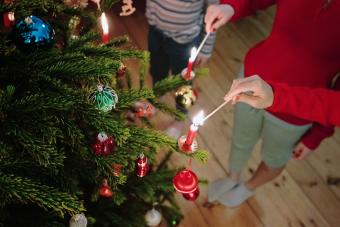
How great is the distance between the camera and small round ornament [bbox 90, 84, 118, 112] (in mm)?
702

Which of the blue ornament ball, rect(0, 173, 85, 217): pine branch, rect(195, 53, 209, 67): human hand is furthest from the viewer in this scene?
rect(195, 53, 209, 67): human hand

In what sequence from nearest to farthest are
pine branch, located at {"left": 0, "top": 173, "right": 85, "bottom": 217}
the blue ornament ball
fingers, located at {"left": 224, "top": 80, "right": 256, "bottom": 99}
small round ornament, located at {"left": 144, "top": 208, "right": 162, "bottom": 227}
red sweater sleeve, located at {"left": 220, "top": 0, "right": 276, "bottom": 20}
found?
1. pine branch, located at {"left": 0, "top": 173, "right": 85, "bottom": 217}
2. the blue ornament ball
3. fingers, located at {"left": 224, "top": 80, "right": 256, "bottom": 99}
4. red sweater sleeve, located at {"left": 220, "top": 0, "right": 276, "bottom": 20}
5. small round ornament, located at {"left": 144, "top": 208, "right": 162, "bottom": 227}

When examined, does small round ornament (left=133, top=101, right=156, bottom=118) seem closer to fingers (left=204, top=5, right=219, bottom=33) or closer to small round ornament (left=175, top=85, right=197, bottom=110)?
small round ornament (left=175, top=85, right=197, bottom=110)

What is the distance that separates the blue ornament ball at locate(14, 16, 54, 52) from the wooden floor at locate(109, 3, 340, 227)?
1333mm

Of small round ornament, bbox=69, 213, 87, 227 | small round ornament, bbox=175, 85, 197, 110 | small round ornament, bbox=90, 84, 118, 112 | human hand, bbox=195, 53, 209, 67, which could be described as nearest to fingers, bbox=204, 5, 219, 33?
small round ornament, bbox=175, 85, 197, 110

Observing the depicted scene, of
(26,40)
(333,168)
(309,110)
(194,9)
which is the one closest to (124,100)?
(26,40)

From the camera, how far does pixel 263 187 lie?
1933 millimetres

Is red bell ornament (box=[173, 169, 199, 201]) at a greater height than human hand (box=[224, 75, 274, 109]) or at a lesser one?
lesser

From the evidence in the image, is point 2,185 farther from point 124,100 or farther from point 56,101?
point 124,100

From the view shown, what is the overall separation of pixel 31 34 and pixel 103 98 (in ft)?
0.60

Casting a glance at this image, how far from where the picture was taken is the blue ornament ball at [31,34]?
2.18 ft

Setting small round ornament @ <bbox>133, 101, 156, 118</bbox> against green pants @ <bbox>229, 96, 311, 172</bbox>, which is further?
green pants @ <bbox>229, 96, 311, 172</bbox>

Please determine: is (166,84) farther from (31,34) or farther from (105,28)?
(31,34)

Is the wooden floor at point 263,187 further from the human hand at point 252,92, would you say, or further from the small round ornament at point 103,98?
the small round ornament at point 103,98
